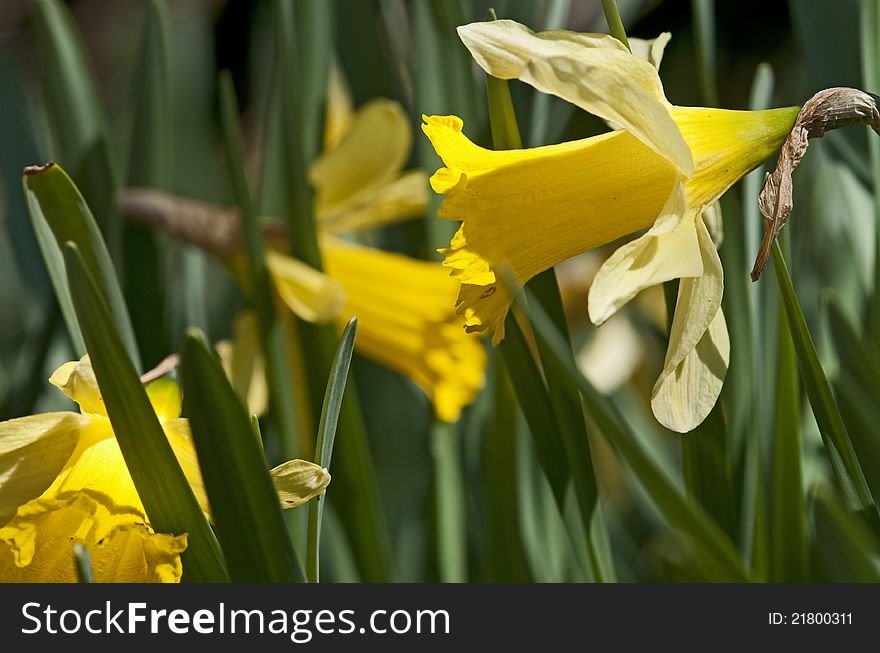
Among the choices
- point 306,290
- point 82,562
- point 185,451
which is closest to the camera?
point 82,562

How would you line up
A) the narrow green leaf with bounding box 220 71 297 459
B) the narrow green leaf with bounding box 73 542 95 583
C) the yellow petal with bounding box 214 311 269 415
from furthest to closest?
the yellow petal with bounding box 214 311 269 415
the narrow green leaf with bounding box 220 71 297 459
the narrow green leaf with bounding box 73 542 95 583

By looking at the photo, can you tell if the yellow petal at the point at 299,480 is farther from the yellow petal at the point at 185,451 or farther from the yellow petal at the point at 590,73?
the yellow petal at the point at 590,73

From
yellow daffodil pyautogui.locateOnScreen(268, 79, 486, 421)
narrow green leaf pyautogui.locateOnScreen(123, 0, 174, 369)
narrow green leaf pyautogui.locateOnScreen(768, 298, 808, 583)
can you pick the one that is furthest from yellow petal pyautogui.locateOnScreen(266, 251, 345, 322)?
narrow green leaf pyautogui.locateOnScreen(768, 298, 808, 583)

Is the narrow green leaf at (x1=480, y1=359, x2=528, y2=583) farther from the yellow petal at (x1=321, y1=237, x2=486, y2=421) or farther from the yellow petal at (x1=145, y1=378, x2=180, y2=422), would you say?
the yellow petal at (x1=145, y1=378, x2=180, y2=422)

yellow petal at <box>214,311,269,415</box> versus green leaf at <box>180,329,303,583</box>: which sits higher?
yellow petal at <box>214,311,269,415</box>

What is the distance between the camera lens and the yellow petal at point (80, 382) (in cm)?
52

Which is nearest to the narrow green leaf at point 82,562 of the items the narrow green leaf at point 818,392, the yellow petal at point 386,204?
the narrow green leaf at point 818,392

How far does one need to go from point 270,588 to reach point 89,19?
8.51ft

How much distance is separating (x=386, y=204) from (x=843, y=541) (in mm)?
541

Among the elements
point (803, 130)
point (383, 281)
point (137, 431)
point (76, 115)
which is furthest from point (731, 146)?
point (76, 115)

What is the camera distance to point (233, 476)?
0.47 m

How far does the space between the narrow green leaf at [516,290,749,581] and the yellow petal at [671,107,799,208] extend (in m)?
0.12

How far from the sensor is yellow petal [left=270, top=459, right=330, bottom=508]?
479 millimetres

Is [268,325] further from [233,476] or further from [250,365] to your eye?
[233,476]
